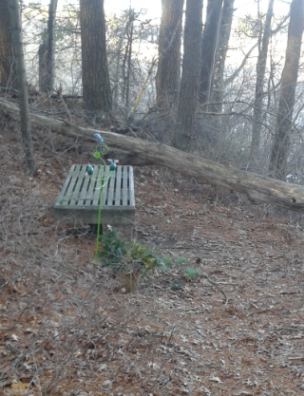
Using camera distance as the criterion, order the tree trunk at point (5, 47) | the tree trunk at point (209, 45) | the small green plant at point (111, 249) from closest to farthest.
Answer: the small green plant at point (111, 249), the tree trunk at point (5, 47), the tree trunk at point (209, 45)

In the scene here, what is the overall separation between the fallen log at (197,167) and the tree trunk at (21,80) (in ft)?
4.61

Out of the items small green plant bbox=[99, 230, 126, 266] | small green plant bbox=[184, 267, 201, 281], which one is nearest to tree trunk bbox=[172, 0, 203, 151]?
small green plant bbox=[184, 267, 201, 281]

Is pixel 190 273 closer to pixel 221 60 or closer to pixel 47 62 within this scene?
pixel 47 62

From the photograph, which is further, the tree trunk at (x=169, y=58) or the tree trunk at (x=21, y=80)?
the tree trunk at (x=169, y=58)

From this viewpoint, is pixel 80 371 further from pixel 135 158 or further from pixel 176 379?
pixel 135 158

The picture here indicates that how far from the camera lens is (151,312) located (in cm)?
498

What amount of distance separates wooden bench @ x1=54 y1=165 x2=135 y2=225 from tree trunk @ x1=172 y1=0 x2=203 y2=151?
12.4 ft

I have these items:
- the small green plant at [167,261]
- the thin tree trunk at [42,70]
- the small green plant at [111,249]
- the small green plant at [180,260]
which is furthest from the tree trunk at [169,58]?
the small green plant at [111,249]

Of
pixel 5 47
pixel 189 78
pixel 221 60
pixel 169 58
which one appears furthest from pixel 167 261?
pixel 221 60

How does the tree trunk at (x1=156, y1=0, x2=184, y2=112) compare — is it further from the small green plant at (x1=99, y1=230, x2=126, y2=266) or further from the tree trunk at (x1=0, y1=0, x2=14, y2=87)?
the small green plant at (x1=99, y1=230, x2=126, y2=266)

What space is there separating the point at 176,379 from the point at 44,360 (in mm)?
1049

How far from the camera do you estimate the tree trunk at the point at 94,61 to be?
1097 centimetres

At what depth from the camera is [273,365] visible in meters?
4.17

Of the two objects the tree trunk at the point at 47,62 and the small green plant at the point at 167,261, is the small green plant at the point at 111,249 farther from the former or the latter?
the tree trunk at the point at 47,62
